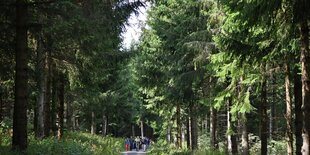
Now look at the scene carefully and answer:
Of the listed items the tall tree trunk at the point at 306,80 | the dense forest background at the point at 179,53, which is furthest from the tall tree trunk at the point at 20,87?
the tall tree trunk at the point at 306,80

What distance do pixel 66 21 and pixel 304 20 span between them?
23.1ft

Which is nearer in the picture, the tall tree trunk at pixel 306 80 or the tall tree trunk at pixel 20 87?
the tall tree trunk at pixel 306 80

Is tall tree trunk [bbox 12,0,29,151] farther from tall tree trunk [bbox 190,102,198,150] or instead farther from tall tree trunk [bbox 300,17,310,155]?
tall tree trunk [bbox 190,102,198,150]

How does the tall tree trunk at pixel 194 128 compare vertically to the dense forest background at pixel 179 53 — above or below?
below


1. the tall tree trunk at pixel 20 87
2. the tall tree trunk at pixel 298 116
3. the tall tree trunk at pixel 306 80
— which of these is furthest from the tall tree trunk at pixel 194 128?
the tall tree trunk at pixel 306 80

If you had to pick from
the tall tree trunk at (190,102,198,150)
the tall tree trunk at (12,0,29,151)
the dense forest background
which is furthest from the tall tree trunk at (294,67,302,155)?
the tall tree trunk at (190,102,198,150)

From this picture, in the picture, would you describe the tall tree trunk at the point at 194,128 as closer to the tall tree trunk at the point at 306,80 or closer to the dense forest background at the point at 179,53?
the dense forest background at the point at 179,53

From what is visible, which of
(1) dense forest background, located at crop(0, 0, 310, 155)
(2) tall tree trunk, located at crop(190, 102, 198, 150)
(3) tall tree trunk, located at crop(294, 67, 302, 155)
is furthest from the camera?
(2) tall tree trunk, located at crop(190, 102, 198, 150)

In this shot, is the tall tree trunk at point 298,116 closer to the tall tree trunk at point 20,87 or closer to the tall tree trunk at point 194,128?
the tall tree trunk at point 20,87

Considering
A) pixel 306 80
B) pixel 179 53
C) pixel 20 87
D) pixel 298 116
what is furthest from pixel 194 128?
pixel 306 80

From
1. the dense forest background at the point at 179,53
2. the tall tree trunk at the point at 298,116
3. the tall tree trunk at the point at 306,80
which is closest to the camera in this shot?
the tall tree trunk at the point at 306,80

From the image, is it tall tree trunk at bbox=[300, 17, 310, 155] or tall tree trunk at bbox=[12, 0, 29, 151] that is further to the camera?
tall tree trunk at bbox=[12, 0, 29, 151]

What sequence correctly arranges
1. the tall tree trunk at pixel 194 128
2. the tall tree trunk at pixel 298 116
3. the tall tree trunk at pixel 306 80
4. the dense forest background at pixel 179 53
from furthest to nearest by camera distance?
the tall tree trunk at pixel 194 128
the tall tree trunk at pixel 298 116
the dense forest background at pixel 179 53
the tall tree trunk at pixel 306 80

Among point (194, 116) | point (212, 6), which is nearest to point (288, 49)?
point (212, 6)
